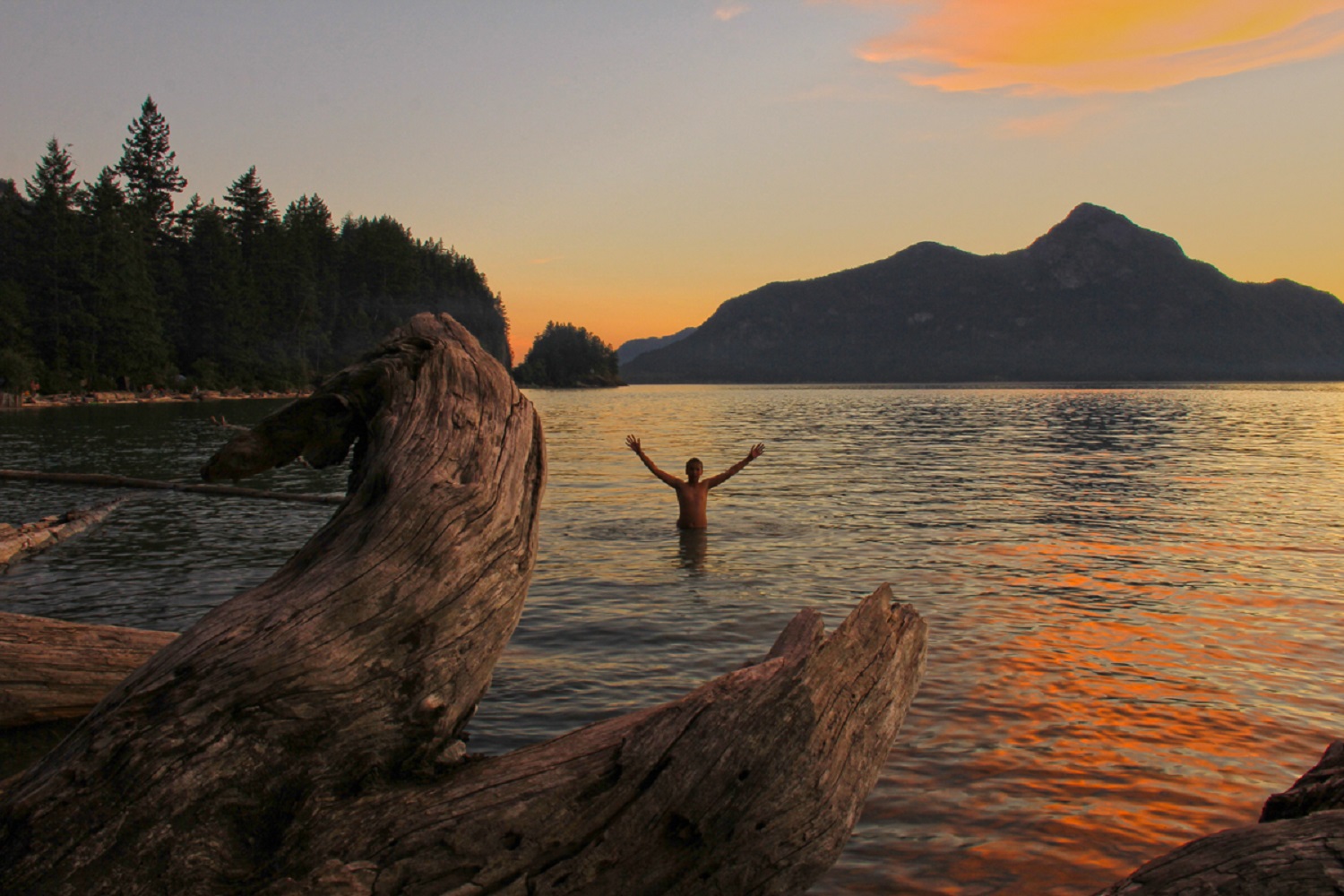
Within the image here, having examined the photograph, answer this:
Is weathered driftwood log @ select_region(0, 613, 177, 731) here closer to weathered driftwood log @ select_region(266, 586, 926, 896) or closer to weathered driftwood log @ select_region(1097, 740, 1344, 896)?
weathered driftwood log @ select_region(266, 586, 926, 896)

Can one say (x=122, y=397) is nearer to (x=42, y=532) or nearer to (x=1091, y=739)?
(x=42, y=532)

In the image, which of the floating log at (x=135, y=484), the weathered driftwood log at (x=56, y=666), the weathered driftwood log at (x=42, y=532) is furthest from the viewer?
the floating log at (x=135, y=484)

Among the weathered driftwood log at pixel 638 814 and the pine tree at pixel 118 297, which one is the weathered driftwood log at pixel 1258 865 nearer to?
the weathered driftwood log at pixel 638 814

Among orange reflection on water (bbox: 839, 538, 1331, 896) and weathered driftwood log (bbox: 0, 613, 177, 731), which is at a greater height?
weathered driftwood log (bbox: 0, 613, 177, 731)

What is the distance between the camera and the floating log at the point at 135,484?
20797 millimetres

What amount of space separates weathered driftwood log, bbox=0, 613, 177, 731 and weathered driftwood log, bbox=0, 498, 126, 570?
8702 mm

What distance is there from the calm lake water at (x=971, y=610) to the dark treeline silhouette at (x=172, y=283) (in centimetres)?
3892

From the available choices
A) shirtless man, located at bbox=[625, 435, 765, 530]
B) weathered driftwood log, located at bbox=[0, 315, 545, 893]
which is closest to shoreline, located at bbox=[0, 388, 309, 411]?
shirtless man, located at bbox=[625, 435, 765, 530]

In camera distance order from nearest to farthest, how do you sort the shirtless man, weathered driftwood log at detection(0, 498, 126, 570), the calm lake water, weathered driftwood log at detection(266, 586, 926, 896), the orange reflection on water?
weathered driftwood log at detection(266, 586, 926, 896)
the orange reflection on water
the calm lake water
weathered driftwood log at detection(0, 498, 126, 570)
the shirtless man

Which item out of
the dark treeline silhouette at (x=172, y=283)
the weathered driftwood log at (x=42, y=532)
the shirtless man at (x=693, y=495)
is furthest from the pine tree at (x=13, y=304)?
the shirtless man at (x=693, y=495)

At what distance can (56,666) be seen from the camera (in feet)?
23.5

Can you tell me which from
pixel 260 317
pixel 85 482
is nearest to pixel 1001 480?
pixel 85 482

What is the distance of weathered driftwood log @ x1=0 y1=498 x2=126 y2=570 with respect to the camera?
48.0 feet

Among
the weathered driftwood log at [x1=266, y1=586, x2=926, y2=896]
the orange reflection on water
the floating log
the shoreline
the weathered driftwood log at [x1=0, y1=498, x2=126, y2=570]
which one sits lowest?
the orange reflection on water
